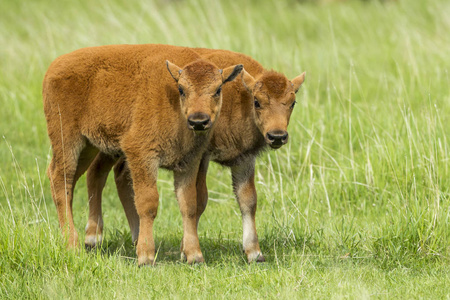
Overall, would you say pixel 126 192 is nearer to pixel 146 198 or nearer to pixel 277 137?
pixel 146 198

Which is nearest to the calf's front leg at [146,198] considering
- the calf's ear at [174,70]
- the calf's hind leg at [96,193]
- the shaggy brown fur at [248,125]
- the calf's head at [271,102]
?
the shaggy brown fur at [248,125]

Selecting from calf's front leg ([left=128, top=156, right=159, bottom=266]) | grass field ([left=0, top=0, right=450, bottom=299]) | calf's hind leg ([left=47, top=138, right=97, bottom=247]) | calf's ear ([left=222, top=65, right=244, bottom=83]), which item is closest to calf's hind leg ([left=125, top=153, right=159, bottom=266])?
calf's front leg ([left=128, top=156, right=159, bottom=266])

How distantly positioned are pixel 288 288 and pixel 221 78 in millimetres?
1893

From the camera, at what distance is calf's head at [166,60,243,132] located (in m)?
5.71

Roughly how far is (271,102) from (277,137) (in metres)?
0.39

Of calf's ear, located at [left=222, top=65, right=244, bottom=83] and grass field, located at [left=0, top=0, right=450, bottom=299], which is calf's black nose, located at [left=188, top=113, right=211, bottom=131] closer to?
calf's ear, located at [left=222, top=65, right=244, bottom=83]

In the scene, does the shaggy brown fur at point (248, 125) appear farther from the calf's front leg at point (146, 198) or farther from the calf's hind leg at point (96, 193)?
the calf's hind leg at point (96, 193)

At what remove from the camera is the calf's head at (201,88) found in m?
5.71

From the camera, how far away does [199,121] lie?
5.63m

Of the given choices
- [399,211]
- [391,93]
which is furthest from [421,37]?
[399,211]

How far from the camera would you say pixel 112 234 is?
7266 mm

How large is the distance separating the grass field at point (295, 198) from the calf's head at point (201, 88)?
1.26m

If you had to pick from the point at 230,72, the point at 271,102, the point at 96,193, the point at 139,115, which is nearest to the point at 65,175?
the point at 96,193

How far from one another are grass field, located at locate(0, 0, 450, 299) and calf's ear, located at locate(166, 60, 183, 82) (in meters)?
1.40
